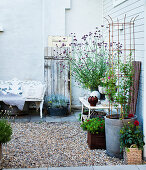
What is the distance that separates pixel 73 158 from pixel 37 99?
3.03 m

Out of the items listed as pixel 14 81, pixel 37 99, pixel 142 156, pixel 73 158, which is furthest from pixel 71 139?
pixel 14 81

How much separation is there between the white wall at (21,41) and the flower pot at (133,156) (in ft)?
14.9

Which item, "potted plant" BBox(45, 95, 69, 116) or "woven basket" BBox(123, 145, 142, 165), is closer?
"woven basket" BBox(123, 145, 142, 165)

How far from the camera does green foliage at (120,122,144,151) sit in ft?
14.4

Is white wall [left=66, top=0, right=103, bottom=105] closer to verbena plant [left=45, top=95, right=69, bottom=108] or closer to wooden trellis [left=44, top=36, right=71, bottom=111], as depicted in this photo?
wooden trellis [left=44, top=36, right=71, bottom=111]

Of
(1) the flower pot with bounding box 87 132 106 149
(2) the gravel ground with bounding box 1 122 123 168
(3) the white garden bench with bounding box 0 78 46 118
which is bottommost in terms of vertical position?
(2) the gravel ground with bounding box 1 122 123 168

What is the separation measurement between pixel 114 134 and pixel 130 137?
28 cm

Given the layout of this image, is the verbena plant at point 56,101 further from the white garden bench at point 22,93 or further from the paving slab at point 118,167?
the paving slab at point 118,167

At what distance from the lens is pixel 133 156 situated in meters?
4.36

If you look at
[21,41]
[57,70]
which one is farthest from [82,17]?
[21,41]

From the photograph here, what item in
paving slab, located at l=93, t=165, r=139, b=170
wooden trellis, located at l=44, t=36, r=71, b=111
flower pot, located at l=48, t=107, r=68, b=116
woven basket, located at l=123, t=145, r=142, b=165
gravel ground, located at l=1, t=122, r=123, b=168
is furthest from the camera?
wooden trellis, located at l=44, t=36, r=71, b=111

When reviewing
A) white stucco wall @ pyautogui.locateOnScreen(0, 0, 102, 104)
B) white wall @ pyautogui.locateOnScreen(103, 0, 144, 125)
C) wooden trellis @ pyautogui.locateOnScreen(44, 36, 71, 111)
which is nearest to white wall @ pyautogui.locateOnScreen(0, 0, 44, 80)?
white stucco wall @ pyautogui.locateOnScreen(0, 0, 102, 104)

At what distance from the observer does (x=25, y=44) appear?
837 cm

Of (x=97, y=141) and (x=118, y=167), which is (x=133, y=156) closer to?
(x=118, y=167)
